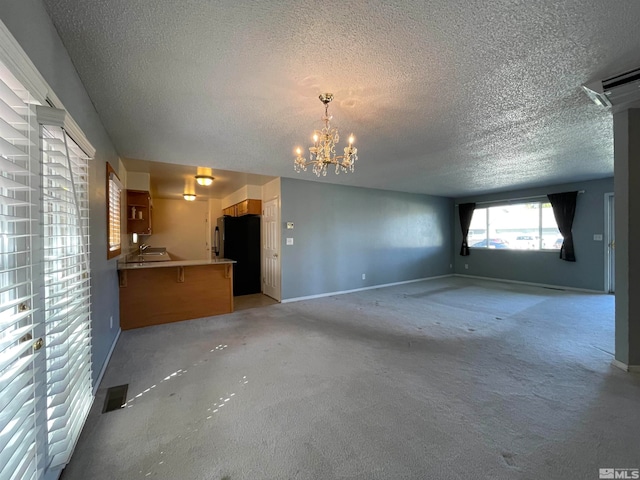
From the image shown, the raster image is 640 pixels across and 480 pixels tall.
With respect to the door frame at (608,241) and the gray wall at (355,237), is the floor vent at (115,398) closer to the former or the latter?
the gray wall at (355,237)

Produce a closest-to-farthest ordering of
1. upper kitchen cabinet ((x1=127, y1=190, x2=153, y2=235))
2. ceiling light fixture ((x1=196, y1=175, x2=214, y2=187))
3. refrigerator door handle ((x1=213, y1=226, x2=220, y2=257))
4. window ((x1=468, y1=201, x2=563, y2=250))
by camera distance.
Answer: upper kitchen cabinet ((x1=127, y1=190, x2=153, y2=235))
ceiling light fixture ((x1=196, y1=175, x2=214, y2=187))
window ((x1=468, y1=201, x2=563, y2=250))
refrigerator door handle ((x1=213, y1=226, x2=220, y2=257))

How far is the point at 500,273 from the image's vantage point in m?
7.04

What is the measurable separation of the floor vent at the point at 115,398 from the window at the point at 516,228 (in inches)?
325

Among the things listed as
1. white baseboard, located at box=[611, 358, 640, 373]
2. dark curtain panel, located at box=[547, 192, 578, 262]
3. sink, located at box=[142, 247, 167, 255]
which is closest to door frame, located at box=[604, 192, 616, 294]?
dark curtain panel, located at box=[547, 192, 578, 262]

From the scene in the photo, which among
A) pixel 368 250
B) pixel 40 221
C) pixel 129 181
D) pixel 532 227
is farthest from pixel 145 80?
pixel 532 227

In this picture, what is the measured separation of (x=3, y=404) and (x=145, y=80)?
2.04 meters

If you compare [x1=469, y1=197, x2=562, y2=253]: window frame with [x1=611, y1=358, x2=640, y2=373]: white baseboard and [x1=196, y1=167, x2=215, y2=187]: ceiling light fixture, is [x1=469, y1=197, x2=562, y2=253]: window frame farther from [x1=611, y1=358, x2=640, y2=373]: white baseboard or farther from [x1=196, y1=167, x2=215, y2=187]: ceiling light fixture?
[x1=196, y1=167, x2=215, y2=187]: ceiling light fixture

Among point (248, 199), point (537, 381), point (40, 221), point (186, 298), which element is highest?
point (248, 199)

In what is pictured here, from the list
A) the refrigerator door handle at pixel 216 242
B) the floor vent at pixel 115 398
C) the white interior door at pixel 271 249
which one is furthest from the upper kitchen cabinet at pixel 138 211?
the floor vent at pixel 115 398

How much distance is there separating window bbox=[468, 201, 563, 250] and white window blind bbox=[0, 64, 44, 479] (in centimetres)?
843

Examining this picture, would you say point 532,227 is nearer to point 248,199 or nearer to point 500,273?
point 500,273

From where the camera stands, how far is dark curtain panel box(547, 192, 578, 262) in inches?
227

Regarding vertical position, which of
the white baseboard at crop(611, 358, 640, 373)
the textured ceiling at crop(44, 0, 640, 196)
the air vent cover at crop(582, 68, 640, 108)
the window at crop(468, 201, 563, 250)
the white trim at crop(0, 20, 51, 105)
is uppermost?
the textured ceiling at crop(44, 0, 640, 196)

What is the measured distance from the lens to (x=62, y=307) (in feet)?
4.38
